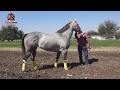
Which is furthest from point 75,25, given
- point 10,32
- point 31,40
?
point 10,32

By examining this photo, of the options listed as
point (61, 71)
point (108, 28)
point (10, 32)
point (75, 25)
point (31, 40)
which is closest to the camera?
point (31, 40)

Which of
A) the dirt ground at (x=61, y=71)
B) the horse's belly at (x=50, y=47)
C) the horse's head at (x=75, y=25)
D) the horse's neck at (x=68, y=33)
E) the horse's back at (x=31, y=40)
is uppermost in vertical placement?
the horse's head at (x=75, y=25)

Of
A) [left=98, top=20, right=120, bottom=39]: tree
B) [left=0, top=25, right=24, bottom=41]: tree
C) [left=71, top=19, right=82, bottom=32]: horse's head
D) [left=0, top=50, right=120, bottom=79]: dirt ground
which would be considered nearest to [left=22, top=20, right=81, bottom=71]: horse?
[left=71, top=19, right=82, bottom=32]: horse's head

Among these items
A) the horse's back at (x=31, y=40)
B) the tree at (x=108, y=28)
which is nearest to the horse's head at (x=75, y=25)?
the horse's back at (x=31, y=40)

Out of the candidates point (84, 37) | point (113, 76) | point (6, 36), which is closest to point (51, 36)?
point (84, 37)

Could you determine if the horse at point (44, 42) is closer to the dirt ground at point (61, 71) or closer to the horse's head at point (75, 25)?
the horse's head at point (75, 25)

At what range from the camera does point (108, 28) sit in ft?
298

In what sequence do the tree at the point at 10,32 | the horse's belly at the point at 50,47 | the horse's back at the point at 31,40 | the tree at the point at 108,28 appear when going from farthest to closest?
the tree at the point at 108,28
the tree at the point at 10,32
the horse's belly at the point at 50,47
the horse's back at the point at 31,40

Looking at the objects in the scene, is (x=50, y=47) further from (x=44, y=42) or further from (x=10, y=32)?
(x=10, y=32)

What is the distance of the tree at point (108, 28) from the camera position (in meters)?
87.8

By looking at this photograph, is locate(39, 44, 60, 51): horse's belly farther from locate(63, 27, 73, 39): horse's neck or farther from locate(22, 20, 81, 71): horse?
locate(63, 27, 73, 39): horse's neck
